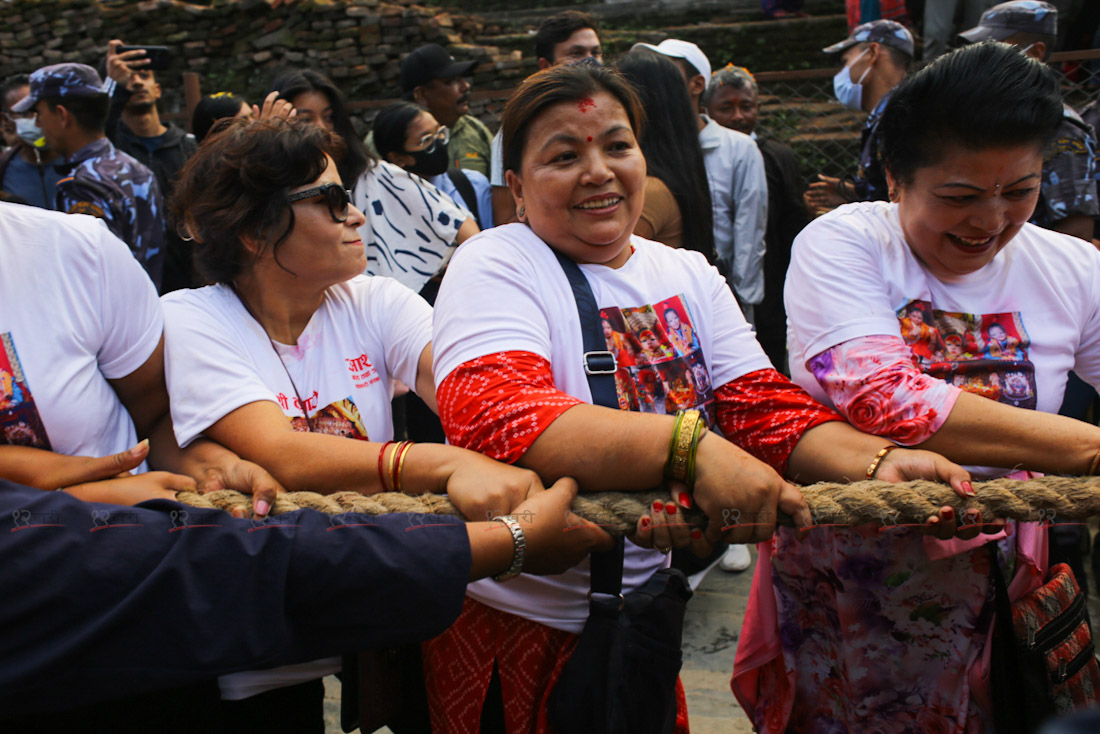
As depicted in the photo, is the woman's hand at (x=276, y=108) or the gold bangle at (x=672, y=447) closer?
the gold bangle at (x=672, y=447)

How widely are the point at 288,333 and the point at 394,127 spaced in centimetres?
251

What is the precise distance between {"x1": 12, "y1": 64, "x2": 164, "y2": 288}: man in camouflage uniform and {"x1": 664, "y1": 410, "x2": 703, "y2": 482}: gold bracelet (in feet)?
10.9

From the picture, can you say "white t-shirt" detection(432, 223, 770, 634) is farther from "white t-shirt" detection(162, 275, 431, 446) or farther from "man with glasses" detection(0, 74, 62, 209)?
"man with glasses" detection(0, 74, 62, 209)

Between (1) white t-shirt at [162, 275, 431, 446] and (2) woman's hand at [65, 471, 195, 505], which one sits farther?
(1) white t-shirt at [162, 275, 431, 446]

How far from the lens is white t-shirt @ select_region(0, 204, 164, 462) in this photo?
159cm

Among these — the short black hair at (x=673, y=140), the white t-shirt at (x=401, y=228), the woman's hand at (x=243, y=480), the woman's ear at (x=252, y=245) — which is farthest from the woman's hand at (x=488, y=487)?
the white t-shirt at (x=401, y=228)

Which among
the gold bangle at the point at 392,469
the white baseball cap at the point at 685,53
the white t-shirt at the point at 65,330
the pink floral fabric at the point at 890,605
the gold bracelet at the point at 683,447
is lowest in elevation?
the pink floral fabric at the point at 890,605

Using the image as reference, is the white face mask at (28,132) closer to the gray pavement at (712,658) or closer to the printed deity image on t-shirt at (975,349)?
the gray pavement at (712,658)

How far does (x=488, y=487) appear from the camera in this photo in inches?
60.9

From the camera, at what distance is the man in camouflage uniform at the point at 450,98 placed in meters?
5.48

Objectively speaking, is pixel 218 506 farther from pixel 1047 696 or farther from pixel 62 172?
pixel 62 172

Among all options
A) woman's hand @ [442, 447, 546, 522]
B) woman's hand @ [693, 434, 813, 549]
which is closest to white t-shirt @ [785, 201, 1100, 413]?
woman's hand @ [693, 434, 813, 549]

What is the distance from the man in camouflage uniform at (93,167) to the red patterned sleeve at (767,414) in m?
3.23

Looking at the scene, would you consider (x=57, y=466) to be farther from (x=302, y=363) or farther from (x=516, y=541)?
(x=516, y=541)
